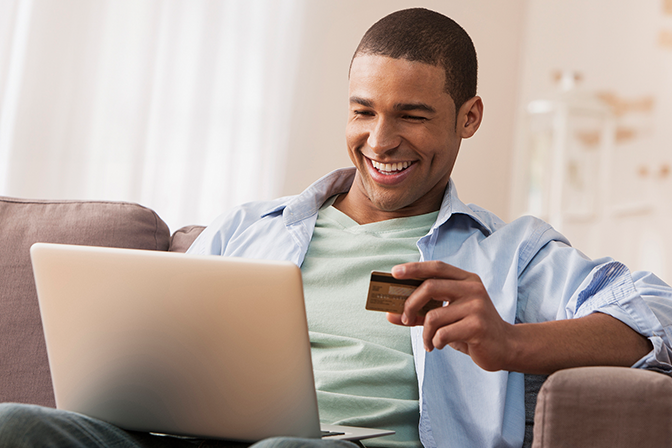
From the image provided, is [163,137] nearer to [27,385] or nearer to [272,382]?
[27,385]

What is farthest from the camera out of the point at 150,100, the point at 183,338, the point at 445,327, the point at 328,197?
the point at 150,100

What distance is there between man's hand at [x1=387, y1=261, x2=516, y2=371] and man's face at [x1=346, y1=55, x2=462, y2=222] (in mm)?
458

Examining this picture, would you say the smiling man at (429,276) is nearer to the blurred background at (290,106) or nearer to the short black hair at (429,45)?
the short black hair at (429,45)

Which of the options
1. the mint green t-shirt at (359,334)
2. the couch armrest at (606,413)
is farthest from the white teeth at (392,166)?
the couch armrest at (606,413)

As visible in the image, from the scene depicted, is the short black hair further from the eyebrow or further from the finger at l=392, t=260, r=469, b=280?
the finger at l=392, t=260, r=469, b=280

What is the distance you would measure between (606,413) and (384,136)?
2.17ft

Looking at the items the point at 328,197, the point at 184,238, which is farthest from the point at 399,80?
the point at 184,238

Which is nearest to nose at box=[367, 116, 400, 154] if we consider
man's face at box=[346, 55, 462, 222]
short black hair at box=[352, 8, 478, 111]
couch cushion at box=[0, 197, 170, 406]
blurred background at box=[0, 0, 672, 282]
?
man's face at box=[346, 55, 462, 222]

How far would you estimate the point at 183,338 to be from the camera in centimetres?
70

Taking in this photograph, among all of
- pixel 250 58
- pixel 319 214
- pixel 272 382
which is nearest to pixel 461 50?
pixel 319 214

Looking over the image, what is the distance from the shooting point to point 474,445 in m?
1.02

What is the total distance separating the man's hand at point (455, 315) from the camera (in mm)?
782

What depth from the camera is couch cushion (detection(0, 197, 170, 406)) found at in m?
1.22

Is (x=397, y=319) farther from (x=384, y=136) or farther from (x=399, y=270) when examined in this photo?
(x=384, y=136)
